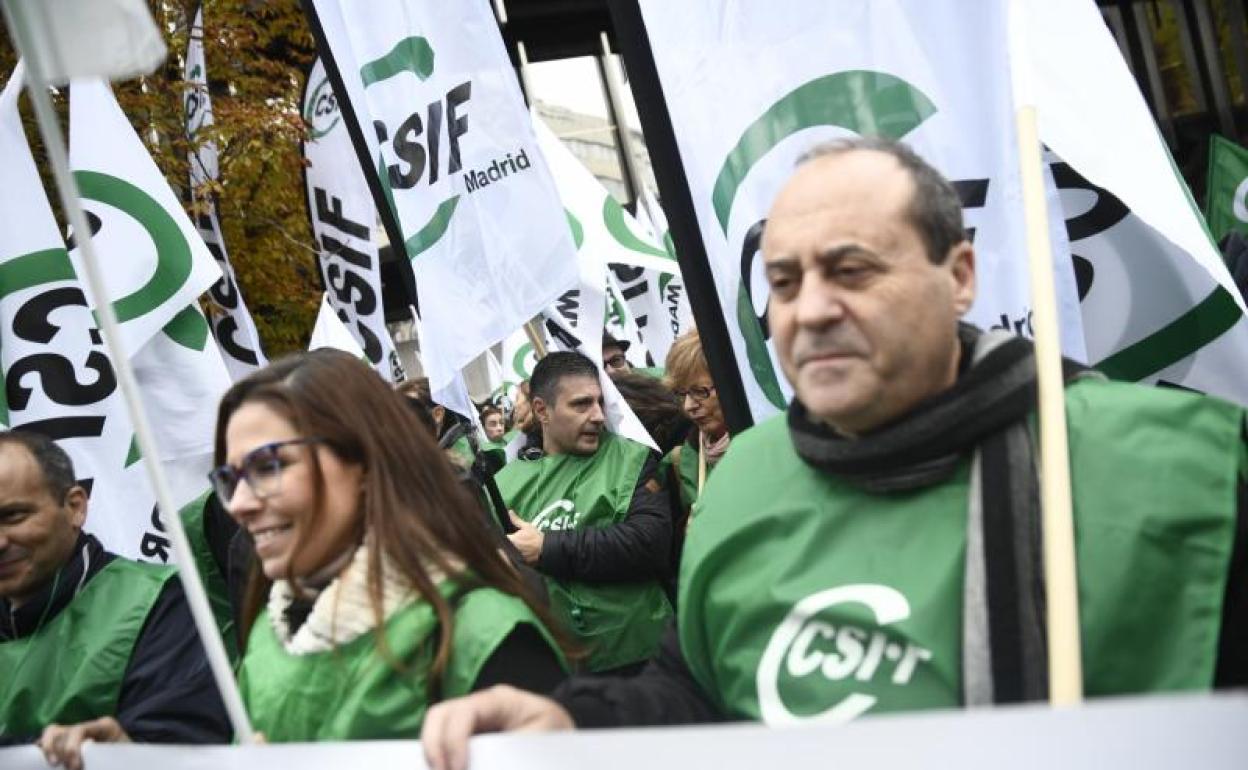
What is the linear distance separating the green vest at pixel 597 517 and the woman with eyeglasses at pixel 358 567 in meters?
2.01

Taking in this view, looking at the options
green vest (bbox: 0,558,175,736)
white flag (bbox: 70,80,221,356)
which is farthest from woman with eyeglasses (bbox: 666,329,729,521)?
green vest (bbox: 0,558,175,736)

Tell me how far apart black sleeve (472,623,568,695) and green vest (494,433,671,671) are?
6.84 ft

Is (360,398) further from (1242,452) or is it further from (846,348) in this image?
(1242,452)

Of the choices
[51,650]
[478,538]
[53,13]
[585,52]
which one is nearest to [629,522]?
[51,650]

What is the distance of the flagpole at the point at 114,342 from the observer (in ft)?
5.63

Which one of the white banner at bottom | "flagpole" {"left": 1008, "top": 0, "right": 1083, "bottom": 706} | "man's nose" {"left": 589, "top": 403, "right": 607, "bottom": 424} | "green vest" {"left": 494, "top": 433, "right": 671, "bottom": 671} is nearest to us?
the white banner at bottom

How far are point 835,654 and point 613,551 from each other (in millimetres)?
2670

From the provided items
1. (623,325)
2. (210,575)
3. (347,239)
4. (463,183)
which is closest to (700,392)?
(463,183)

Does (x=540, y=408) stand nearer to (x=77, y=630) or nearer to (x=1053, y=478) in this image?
(x=77, y=630)

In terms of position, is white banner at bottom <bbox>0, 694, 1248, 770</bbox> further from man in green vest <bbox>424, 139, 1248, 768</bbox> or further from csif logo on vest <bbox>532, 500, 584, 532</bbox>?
csif logo on vest <bbox>532, 500, 584, 532</bbox>

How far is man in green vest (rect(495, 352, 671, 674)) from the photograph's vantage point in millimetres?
4512

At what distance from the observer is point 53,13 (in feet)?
5.76

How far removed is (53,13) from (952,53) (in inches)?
70.8

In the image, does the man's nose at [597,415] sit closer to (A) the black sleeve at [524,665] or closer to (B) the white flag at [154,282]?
(B) the white flag at [154,282]
